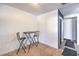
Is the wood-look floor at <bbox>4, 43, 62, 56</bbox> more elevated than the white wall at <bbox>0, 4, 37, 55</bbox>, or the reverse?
the white wall at <bbox>0, 4, 37, 55</bbox>

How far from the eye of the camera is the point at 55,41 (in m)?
1.10

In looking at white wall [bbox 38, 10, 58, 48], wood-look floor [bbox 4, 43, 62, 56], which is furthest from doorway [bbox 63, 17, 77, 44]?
wood-look floor [bbox 4, 43, 62, 56]

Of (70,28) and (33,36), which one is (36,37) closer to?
(33,36)

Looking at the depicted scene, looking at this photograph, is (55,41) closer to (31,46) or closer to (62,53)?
(62,53)

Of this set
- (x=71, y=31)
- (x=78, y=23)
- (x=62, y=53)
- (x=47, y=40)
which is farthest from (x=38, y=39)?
(x=78, y=23)

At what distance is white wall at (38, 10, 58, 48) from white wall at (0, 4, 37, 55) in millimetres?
118

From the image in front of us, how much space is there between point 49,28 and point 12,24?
1.78 ft

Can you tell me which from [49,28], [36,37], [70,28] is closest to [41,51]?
[36,37]

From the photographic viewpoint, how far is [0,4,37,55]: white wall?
1.04 metres

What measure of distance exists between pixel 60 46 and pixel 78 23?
1.31 feet

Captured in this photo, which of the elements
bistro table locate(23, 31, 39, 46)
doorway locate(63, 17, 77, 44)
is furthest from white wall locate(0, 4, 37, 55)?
doorway locate(63, 17, 77, 44)

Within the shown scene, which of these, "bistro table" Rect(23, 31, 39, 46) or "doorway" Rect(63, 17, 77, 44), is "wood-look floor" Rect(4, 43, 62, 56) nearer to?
"bistro table" Rect(23, 31, 39, 46)

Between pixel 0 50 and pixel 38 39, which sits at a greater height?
pixel 38 39

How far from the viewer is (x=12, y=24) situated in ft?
3.53
